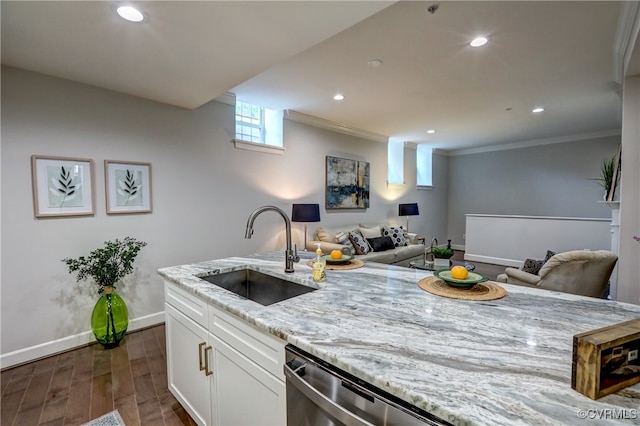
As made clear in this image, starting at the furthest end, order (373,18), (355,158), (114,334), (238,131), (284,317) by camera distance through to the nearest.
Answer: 1. (355,158)
2. (238,131)
3. (114,334)
4. (373,18)
5. (284,317)

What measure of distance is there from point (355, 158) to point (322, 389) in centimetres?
496

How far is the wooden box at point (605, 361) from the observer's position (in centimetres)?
64

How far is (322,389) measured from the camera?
0.90 meters

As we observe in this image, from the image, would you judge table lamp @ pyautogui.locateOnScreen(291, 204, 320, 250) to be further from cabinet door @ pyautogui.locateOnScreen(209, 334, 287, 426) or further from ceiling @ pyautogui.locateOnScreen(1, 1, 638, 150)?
cabinet door @ pyautogui.locateOnScreen(209, 334, 287, 426)

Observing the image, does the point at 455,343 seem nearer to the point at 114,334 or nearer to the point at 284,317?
the point at 284,317

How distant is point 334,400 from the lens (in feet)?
2.84

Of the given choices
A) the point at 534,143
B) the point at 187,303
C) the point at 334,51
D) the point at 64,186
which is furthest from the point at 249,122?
the point at 534,143

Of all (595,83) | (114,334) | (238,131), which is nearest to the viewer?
A: (114,334)

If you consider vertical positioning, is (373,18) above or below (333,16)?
above

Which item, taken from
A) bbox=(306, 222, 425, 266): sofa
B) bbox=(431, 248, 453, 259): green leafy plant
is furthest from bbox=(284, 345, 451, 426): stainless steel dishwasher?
bbox=(431, 248, 453, 259): green leafy plant

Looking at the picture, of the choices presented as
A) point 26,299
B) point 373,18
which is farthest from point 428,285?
point 26,299

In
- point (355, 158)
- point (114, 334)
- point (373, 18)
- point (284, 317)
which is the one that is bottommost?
point (114, 334)

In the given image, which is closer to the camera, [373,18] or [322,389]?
[322,389]

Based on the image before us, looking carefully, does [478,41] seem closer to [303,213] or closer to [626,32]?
[626,32]
